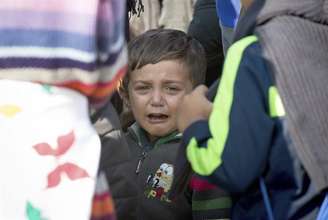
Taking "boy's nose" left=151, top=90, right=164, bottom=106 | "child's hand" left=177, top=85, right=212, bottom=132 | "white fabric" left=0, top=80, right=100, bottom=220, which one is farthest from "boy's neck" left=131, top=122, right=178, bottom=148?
"white fabric" left=0, top=80, right=100, bottom=220

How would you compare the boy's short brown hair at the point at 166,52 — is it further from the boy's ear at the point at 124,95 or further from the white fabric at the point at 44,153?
the white fabric at the point at 44,153

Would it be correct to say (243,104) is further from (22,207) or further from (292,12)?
(22,207)

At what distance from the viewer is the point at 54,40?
1545 millimetres

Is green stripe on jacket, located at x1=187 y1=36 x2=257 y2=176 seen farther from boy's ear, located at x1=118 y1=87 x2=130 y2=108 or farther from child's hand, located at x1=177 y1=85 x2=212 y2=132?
boy's ear, located at x1=118 y1=87 x2=130 y2=108

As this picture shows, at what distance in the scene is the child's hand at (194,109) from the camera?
2.13 metres

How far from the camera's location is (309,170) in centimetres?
195

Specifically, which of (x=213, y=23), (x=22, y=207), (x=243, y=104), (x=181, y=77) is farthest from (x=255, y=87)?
(x=213, y=23)

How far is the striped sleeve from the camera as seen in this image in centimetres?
154

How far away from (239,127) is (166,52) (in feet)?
3.38

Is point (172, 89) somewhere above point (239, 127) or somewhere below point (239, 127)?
below

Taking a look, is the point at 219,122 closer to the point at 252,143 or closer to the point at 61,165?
the point at 252,143

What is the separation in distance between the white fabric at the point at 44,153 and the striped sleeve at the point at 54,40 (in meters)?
0.03

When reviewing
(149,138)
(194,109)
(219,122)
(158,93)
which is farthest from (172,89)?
(219,122)

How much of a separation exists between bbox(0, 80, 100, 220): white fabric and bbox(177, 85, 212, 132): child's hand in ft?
2.00
